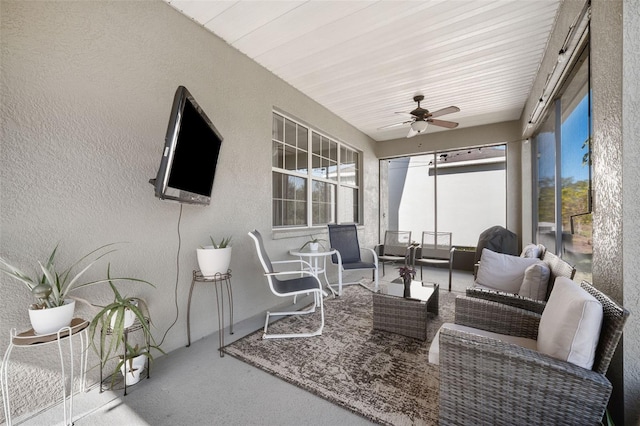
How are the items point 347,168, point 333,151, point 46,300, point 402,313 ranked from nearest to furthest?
point 46,300 < point 402,313 < point 333,151 < point 347,168

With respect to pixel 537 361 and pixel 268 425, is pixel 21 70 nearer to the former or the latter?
pixel 268 425

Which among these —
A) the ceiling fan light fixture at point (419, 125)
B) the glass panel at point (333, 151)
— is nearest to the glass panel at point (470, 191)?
the ceiling fan light fixture at point (419, 125)

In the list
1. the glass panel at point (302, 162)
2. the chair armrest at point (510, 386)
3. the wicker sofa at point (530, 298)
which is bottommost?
the chair armrest at point (510, 386)

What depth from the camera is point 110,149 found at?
1893mm

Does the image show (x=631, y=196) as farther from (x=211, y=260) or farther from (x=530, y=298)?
(x=211, y=260)

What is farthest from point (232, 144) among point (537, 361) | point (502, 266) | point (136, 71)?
point (502, 266)

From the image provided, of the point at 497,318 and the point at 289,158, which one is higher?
the point at 289,158

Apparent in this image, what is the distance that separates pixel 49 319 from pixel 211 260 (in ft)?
3.29

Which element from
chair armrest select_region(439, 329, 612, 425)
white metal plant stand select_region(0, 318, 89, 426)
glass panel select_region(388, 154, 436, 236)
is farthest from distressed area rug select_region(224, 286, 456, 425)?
glass panel select_region(388, 154, 436, 236)

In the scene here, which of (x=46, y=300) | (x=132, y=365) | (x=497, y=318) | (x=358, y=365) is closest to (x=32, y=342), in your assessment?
(x=46, y=300)

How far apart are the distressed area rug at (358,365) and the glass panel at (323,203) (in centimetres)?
196

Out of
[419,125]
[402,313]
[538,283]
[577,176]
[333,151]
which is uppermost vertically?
[419,125]

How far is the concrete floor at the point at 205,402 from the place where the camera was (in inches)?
58.9

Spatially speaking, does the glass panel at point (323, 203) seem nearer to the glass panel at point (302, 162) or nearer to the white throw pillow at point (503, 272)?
the glass panel at point (302, 162)
